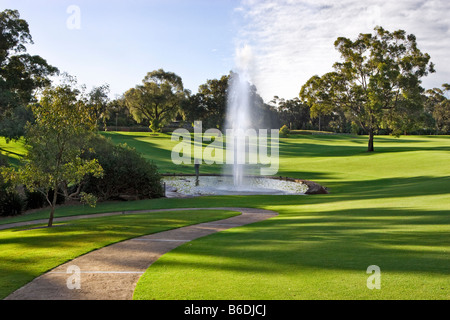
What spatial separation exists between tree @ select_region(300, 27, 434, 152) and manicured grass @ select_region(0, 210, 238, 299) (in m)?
39.8

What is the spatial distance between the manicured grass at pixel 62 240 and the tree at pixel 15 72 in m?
29.5

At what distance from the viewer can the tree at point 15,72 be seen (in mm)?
39562

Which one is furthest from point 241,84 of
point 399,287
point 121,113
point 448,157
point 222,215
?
point 121,113

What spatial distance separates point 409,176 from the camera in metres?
32.3

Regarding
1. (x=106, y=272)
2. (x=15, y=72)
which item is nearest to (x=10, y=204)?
(x=106, y=272)

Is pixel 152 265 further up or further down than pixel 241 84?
further down

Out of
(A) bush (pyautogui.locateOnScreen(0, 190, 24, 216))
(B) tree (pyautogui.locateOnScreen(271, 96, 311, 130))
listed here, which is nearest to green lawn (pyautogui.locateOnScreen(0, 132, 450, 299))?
(A) bush (pyautogui.locateOnScreen(0, 190, 24, 216))

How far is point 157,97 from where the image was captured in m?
92.0

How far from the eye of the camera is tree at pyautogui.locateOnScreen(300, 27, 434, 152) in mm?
49281

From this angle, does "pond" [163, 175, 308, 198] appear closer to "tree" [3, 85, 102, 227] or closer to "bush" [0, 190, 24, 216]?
"bush" [0, 190, 24, 216]

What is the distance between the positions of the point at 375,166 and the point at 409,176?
26.5 feet

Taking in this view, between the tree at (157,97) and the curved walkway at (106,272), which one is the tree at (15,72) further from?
the tree at (157,97)

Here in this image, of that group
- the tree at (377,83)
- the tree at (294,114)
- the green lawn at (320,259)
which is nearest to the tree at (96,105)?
the green lawn at (320,259)
